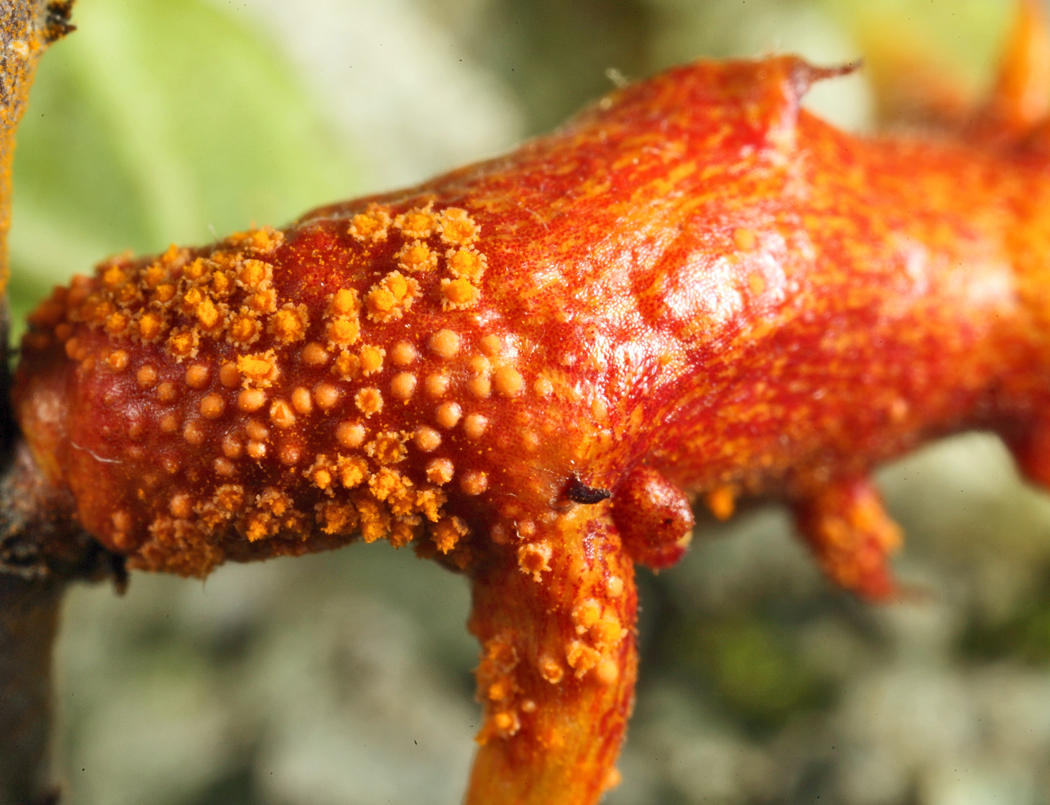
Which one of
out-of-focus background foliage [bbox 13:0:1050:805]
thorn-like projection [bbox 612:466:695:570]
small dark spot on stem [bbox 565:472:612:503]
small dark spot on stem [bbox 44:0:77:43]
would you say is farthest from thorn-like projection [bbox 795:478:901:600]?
small dark spot on stem [bbox 44:0:77:43]

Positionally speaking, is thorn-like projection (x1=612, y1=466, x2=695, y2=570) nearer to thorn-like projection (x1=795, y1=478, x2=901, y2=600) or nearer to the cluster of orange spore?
the cluster of orange spore

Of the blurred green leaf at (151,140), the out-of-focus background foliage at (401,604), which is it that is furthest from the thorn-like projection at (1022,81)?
the blurred green leaf at (151,140)

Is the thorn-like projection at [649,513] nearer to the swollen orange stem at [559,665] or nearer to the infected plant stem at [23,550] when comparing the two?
the swollen orange stem at [559,665]

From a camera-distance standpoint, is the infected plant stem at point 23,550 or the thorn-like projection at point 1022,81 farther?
the thorn-like projection at point 1022,81

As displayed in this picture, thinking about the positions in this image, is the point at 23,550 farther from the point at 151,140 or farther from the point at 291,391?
the point at 151,140

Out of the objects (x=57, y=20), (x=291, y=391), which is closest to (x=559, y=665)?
(x=291, y=391)

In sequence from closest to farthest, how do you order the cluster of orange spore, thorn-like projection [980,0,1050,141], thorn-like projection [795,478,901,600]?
1. the cluster of orange spore
2. thorn-like projection [795,478,901,600]
3. thorn-like projection [980,0,1050,141]
